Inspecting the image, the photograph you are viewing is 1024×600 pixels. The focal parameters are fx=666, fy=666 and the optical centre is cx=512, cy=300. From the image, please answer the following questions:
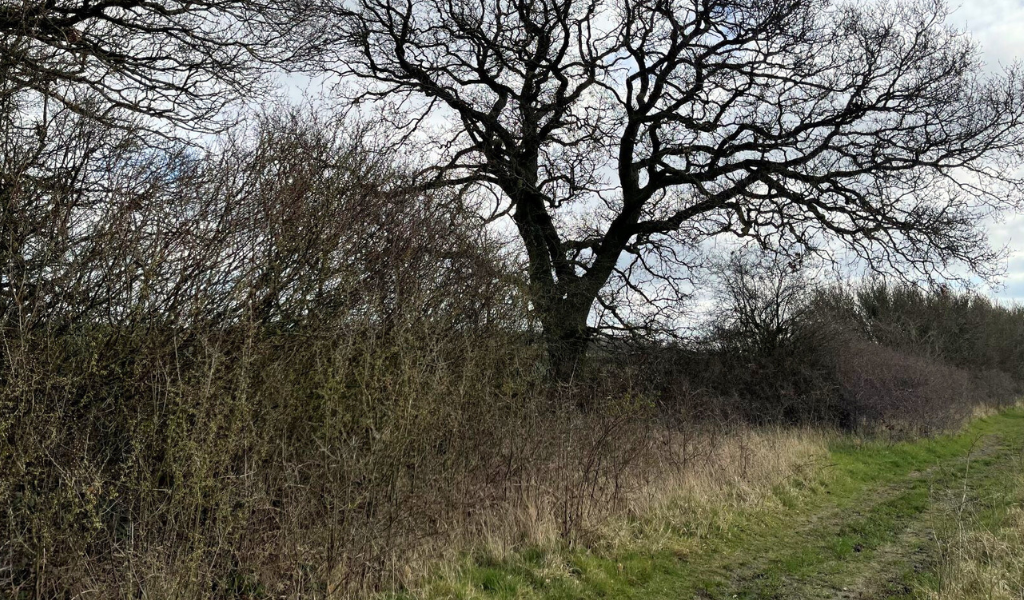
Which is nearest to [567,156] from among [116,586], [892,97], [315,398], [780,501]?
[892,97]

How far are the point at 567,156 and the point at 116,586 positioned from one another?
12.1m

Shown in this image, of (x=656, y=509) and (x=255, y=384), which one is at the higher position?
(x=255, y=384)

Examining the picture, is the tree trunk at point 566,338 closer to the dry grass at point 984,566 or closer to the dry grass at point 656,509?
the dry grass at point 656,509

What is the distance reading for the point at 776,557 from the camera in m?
6.57

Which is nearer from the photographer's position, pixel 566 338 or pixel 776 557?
pixel 776 557

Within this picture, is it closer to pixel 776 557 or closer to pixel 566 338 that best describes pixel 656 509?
pixel 776 557

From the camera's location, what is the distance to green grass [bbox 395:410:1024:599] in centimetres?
528

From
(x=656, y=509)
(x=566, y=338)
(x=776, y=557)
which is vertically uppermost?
(x=566, y=338)

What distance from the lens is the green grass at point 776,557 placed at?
528cm

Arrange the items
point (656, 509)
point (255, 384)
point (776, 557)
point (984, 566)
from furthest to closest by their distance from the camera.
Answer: point (656, 509) → point (776, 557) → point (984, 566) → point (255, 384)

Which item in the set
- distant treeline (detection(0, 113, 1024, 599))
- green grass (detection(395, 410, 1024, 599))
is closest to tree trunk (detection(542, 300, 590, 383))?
distant treeline (detection(0, 113, 1024, 599))

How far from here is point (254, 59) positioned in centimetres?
919

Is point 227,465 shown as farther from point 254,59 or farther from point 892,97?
point 892,97

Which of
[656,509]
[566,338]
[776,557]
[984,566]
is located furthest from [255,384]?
[566,338]
